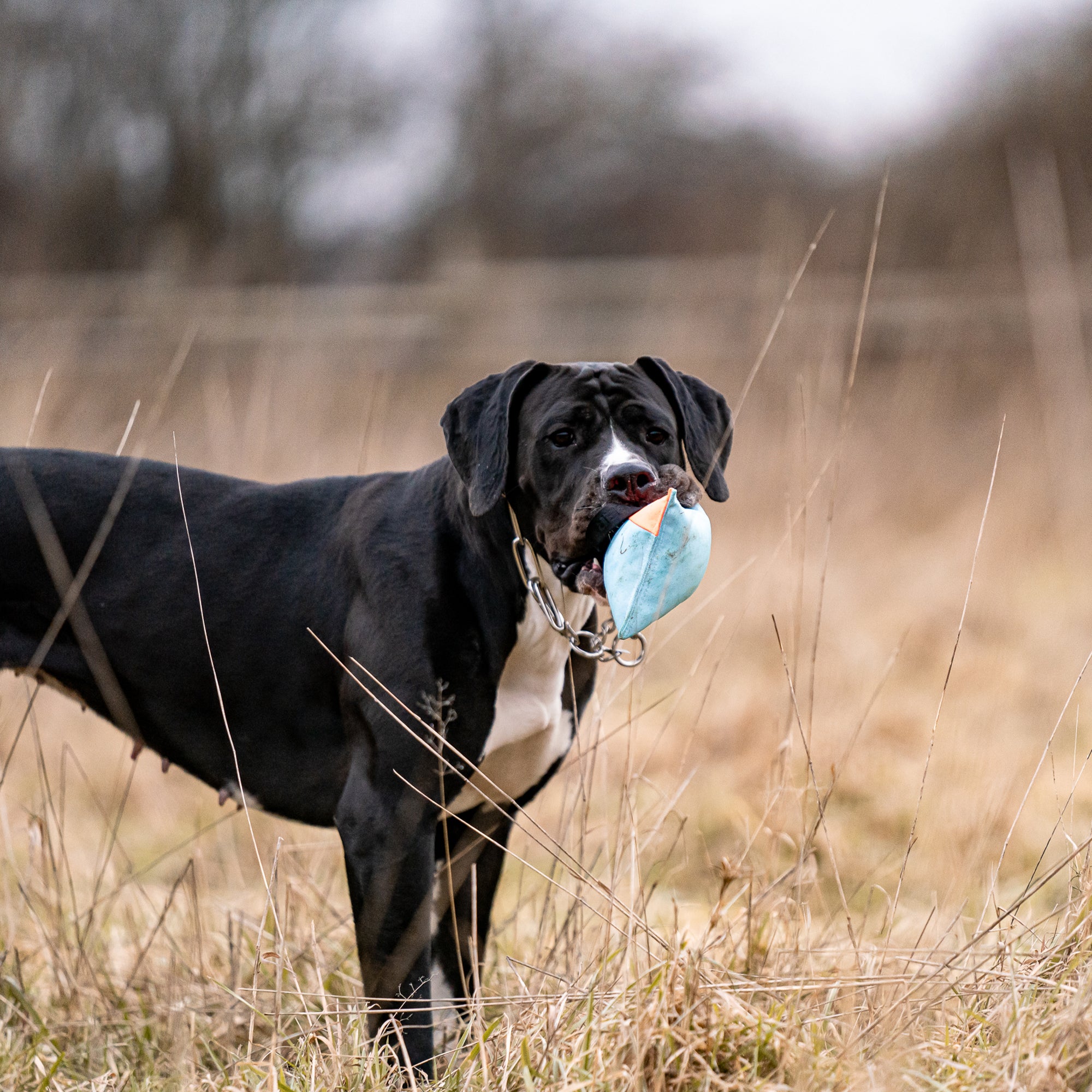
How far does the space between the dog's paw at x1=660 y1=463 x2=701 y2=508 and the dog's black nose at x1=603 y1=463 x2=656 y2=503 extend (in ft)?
0.12

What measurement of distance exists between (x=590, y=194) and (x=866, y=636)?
968 cm

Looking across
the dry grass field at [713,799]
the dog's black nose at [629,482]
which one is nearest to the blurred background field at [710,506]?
the dry grass field at [713,799]

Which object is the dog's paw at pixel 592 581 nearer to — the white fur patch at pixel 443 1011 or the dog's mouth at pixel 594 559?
the dog's mouth at pixel 594 559

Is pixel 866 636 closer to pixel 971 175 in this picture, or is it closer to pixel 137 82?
pixel 971 175

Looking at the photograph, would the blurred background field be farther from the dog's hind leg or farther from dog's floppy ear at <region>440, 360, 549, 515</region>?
dog's floppy ear at <region>440, 360, 549, 515</region>

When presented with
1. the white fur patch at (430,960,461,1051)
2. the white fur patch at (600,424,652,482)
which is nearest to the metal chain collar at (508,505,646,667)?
the white fur patch at (600,424,652,482)

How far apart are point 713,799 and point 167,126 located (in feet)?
34.8

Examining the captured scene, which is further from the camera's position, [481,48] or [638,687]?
[481,48]

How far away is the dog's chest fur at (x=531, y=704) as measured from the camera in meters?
2.30

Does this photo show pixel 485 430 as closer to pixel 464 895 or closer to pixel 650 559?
pixel 650 559

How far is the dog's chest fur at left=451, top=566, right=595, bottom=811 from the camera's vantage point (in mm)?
2297

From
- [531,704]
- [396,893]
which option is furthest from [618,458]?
[396,893]

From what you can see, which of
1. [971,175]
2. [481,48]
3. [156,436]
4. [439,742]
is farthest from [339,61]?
[439,742]

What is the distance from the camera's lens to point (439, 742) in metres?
2.21
